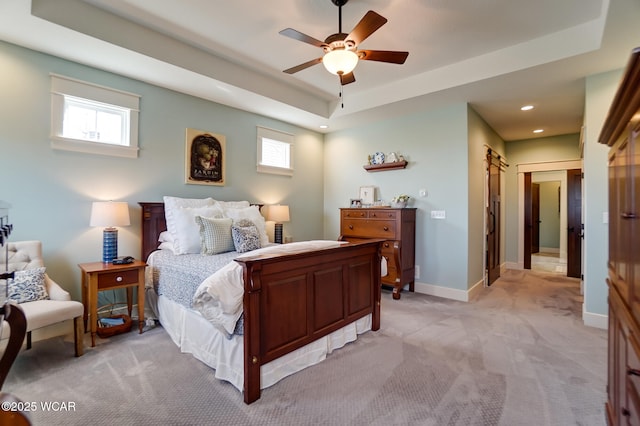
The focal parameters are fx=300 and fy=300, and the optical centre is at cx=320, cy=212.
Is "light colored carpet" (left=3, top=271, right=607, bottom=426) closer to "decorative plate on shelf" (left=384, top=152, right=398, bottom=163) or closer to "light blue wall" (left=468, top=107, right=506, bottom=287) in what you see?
"light blue wall" (left=468, top=107, right=506, bottom=287)

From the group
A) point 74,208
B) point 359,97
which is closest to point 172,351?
point 74,208

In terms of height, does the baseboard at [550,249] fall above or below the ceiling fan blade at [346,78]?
below

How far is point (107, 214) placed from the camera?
288cm

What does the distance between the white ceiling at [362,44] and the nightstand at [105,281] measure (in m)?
1.98

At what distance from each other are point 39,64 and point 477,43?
427cm

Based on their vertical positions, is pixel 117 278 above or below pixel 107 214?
below

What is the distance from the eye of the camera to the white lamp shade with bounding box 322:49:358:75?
91.9 inches

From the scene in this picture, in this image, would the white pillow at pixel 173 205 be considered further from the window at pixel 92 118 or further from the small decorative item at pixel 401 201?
the small decorative item at pixel 401 201

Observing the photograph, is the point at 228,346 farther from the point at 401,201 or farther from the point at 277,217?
the point at 401,201

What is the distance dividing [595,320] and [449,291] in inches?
58.7

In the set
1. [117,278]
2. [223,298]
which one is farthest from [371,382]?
[117,278]

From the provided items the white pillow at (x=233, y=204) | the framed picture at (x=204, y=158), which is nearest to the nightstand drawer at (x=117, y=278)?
the white pillow at (x=233, y=204)

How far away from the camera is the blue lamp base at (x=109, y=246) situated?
2.97 metres

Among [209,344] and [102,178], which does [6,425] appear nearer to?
[209,344]
